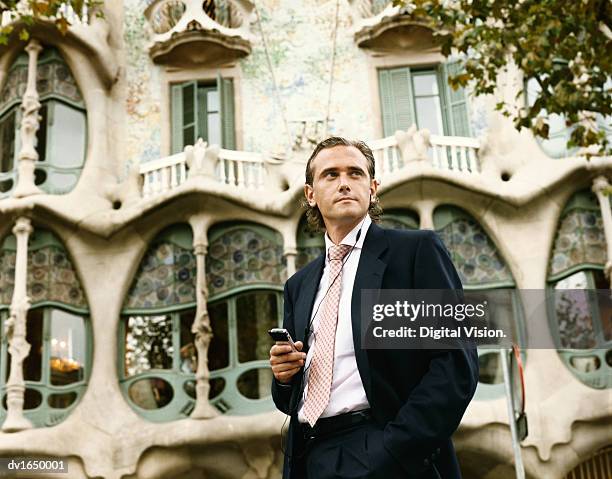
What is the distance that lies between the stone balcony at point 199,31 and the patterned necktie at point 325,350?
1265cm

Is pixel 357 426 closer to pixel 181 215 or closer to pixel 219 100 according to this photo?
pixel 181 215

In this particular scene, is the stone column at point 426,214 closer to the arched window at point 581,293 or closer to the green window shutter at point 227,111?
the arched window at point 581,293

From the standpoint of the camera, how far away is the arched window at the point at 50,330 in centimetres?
1273

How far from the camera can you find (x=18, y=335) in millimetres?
12492

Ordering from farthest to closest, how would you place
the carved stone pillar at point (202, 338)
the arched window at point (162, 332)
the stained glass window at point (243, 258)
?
the stained glass window at point (243, 258) → the arched window at point (162, 332) → the carved stone pillar at point (202, 338)

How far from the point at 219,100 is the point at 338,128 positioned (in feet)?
7.19

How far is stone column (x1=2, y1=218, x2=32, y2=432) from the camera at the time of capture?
39.9 ft

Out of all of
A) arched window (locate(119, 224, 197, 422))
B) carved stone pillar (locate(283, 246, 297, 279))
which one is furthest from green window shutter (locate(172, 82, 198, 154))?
carved stone pillar (locate(283, 246, 297, 279))

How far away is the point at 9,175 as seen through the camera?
13828mm

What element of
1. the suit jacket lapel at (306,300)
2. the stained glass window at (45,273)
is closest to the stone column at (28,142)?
the stained glass window at (45,273)

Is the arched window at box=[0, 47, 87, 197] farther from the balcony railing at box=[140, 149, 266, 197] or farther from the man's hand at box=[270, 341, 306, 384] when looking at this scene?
the man's hand at box=[270, 341, 306, 384]

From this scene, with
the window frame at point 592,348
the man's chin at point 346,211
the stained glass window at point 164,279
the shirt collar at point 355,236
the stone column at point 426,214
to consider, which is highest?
the stone column at point 426,214

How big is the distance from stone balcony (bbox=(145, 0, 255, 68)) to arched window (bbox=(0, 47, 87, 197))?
1.79m

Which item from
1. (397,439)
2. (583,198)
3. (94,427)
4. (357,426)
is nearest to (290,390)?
(357,426)
